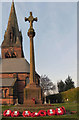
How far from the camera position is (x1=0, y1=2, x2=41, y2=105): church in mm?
33000

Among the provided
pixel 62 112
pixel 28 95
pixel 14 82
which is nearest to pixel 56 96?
pixel 14 82

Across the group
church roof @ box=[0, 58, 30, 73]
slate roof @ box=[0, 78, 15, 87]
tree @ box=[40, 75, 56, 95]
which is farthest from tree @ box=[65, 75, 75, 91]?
slate roof @ box=[0, 78, 15, 87]

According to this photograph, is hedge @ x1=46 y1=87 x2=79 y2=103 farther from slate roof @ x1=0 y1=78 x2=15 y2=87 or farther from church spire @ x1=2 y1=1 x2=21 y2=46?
church spire @ x1=2 y1=1 x2=21 y2=46

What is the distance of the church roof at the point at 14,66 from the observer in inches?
1501

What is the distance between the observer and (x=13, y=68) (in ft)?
129

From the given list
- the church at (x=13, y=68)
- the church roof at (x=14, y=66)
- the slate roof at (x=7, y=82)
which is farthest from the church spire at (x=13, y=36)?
the slate roof at (x=7, y=82)

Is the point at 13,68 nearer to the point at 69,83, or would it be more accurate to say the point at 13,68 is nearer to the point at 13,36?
the point at 13,36

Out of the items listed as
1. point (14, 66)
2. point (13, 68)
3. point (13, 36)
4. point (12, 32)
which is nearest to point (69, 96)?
point (13, 68)

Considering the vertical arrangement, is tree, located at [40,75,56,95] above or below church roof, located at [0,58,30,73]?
below

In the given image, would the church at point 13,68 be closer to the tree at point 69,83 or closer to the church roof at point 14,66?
the church roof at point 14,66

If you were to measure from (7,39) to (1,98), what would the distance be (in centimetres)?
2484

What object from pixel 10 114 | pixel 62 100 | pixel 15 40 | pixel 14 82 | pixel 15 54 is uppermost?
pixel 15 40

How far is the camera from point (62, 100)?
109ft

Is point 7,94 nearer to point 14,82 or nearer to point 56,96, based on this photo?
point 14,82
